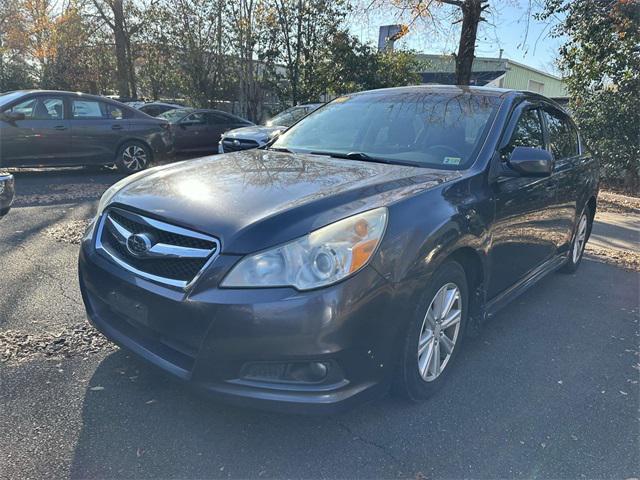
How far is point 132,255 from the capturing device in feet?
8.14

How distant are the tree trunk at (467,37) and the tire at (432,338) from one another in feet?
24.2

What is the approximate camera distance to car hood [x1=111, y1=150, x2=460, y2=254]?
2.24 m

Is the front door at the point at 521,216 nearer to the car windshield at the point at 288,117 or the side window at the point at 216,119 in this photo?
the car windshield at the point at 288,117

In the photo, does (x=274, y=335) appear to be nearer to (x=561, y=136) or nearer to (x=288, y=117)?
(x=561, y=136)

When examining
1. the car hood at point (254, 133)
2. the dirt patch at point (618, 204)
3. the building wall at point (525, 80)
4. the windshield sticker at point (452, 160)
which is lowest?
the dirt patch at point (618, 204)

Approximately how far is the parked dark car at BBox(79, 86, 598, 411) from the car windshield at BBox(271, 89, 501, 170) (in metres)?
0.02

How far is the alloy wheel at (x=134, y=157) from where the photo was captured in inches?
393

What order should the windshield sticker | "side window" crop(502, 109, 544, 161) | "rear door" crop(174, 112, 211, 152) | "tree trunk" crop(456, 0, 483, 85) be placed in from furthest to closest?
"rear door" crop(174, 112, 211, 152) < "tree trunk" crop(456, 0, 483, 85) < "side window" crop(502, 109, 544, 161) < the windshield sticker

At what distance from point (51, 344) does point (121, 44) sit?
76.3ft

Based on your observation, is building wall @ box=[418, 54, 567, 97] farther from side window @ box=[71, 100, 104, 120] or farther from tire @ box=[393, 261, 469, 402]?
tire @ box=[393, 261, 469, 402]

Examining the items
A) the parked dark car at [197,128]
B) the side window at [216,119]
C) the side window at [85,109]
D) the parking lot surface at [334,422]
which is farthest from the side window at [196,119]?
the parking lot surface at [334,422]

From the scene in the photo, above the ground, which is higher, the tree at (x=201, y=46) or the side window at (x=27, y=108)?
the tree at (x=201, y=46)

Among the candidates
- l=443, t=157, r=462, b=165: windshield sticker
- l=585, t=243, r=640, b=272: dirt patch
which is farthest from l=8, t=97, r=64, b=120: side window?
l=585, t=243, r=640, b=272: dirt patch

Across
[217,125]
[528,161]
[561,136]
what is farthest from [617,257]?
[217,125]
